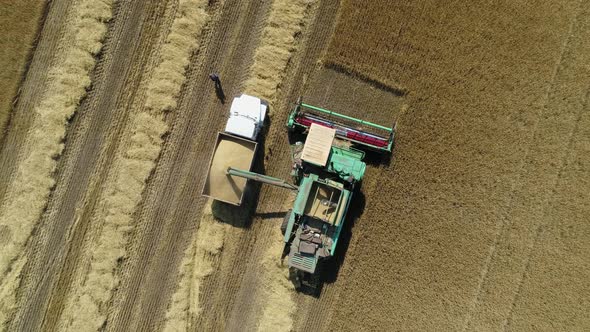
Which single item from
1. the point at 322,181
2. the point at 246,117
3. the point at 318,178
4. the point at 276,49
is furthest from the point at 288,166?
the point at 276,49

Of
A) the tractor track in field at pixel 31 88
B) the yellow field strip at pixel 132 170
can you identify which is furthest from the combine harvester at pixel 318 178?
the tractor track in field at pixel 31 88

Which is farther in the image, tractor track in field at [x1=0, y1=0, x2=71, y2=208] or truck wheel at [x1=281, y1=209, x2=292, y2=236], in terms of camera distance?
tractor track in field at [x1=0, y1=0, x2=71, y2=208]

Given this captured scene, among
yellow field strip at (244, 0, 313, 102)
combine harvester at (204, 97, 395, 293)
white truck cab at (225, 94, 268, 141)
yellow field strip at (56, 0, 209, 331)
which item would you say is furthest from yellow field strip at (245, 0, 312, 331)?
yellow field strip at (56, 0, 209, 331)

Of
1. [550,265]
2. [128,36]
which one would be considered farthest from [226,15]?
[550,265]

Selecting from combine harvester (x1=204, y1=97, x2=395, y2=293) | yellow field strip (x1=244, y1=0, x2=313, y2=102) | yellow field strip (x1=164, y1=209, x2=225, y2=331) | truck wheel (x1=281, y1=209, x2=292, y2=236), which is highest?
yellow field strip (x1=244, y1=0, x2=313, y2=102)

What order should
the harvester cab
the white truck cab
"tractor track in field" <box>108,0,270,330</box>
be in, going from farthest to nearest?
1. "tractor track in field" <box>108,0,270,330</box>
2. the white truck cab
3. the harvester cab

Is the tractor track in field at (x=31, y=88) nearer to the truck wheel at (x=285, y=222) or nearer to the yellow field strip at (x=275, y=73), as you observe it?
the yellow field strip at (x=275, y=73)

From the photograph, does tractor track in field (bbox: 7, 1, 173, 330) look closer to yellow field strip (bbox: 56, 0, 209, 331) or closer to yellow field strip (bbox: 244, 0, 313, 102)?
yellow field strip (bbox: 56, 0, 209, 331)
